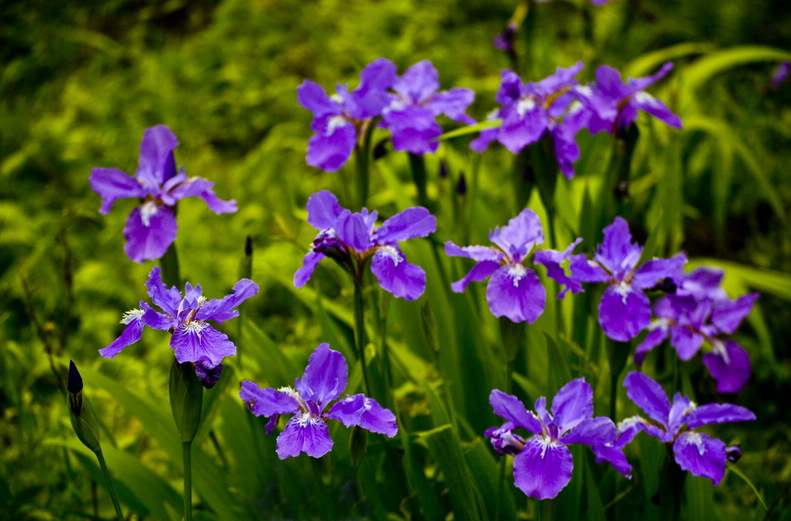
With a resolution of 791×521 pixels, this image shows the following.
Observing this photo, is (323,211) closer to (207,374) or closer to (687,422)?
(207,374)

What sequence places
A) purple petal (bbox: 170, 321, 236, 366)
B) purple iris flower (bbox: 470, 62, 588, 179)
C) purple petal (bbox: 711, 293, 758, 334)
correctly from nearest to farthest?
purple petal (bbox: 170, 321, 236, 366) → purple iris flower (bbox: 470, 62, 588, 179) → purple petal (bbox: 711, 293, 758, 334)

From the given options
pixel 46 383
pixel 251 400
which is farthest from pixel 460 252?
pixel 46 383

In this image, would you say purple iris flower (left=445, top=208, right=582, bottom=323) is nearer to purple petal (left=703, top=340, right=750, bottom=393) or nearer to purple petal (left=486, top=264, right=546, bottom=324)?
purple petal (left=486, top=264, right=546, bottom=324)

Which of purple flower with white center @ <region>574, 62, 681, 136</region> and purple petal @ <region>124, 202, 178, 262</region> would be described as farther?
purple flower with white center @ <region>574, 62, 681, 136</region>

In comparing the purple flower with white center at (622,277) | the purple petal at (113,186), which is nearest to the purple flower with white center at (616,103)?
the purple flower with white center at (622,277)

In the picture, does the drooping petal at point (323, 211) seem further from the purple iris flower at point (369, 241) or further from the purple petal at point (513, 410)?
the purple petal at point (513, 410)

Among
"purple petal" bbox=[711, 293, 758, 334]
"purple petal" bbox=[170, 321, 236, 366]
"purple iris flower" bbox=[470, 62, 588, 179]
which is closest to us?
"purple petal" bbox=[170, 321, 236, 366]

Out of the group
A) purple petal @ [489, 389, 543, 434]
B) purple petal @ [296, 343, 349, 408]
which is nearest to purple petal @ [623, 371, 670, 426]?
purple petal @ [489, 389, 543, 434]
